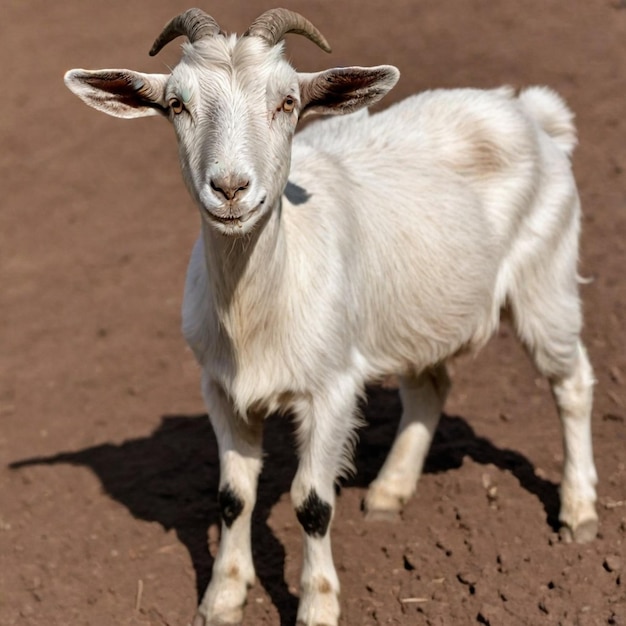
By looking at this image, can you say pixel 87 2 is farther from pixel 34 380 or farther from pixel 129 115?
Answer: pixel 129 115

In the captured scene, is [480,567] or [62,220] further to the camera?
[62,220]

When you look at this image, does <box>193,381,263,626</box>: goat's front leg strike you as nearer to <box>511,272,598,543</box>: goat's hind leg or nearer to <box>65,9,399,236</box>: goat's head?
<box>65,9,399,236</box>: goat's head

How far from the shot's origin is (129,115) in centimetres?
502

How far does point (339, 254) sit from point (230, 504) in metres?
1.22

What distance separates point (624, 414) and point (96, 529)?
2971 mm

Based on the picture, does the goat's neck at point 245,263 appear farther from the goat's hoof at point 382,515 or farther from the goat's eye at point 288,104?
the goat's hoof at point 382,515

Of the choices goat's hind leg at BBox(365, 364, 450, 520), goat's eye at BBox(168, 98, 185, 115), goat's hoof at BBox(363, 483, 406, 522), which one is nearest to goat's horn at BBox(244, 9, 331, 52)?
goat's eye at BBox(168, 98, 185, 115)

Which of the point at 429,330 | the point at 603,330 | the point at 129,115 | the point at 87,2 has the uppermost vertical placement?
the point at 129,115

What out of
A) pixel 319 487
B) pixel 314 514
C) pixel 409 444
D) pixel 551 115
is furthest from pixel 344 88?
pixel 409 444

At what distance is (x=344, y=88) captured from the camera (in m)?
5.01

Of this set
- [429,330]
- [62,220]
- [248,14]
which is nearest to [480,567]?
[429,330]

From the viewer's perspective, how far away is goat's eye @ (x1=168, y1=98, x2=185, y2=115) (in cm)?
474

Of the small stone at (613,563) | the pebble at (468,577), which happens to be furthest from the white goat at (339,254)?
the pebble at (468,577)

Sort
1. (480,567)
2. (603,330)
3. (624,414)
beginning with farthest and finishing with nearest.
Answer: (603,330) → (624,414) → (480,567)
